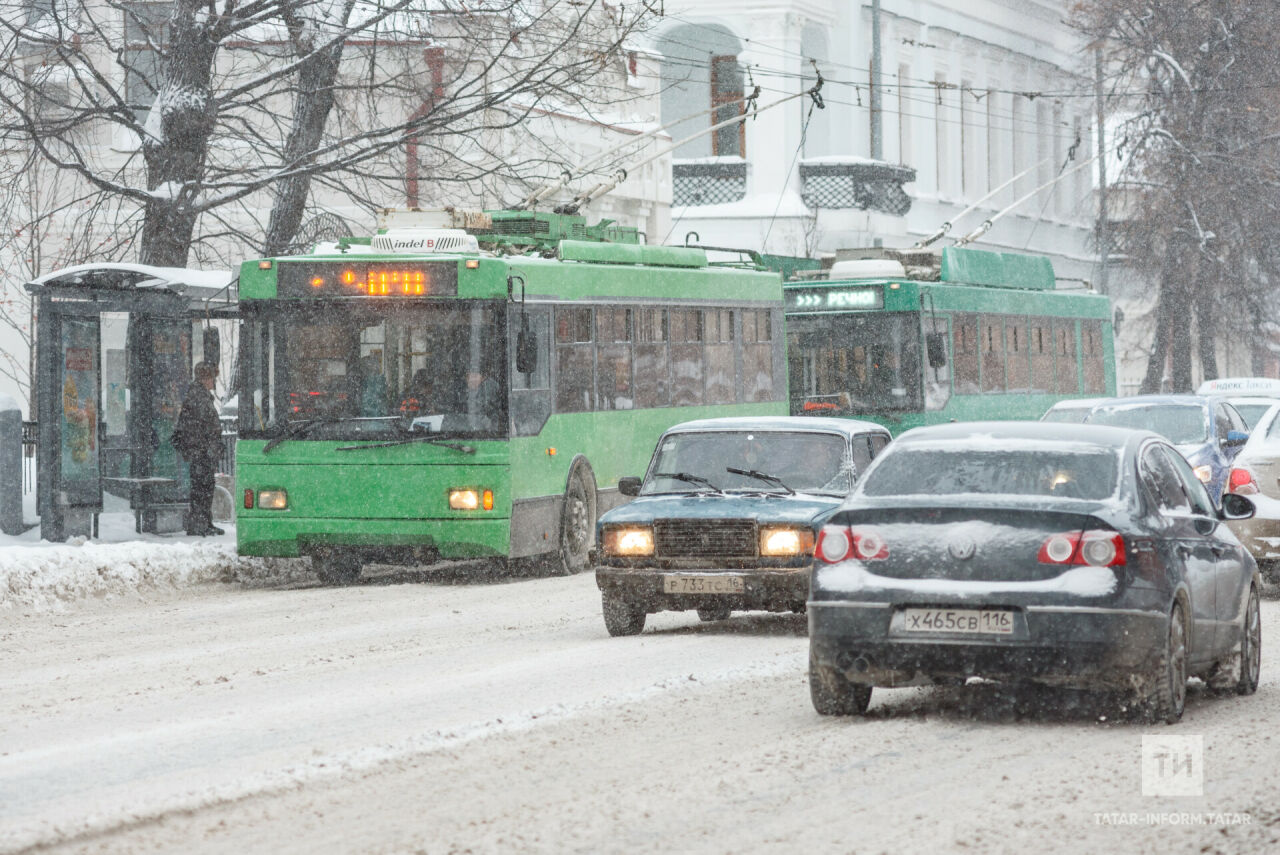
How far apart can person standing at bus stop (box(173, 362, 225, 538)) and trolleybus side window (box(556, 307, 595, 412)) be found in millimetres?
3735

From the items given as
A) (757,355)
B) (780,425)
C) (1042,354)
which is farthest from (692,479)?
(1042,354)

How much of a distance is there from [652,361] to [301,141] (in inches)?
243

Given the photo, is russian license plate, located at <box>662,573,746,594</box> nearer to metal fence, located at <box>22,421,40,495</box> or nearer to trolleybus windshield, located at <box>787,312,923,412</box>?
metal fence, located at <box>22,421,40,495</box>

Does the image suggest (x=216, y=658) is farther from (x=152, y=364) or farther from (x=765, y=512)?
(x=152, y=364)

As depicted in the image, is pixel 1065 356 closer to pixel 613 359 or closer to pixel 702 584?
pixel 613 359

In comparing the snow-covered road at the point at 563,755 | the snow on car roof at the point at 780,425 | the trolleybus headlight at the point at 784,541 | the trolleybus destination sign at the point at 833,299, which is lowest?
the snow-covered road at the point at 563,755

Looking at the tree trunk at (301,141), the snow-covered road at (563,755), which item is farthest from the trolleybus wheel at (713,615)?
the tree trunk at (301,141)

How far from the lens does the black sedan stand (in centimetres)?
1059

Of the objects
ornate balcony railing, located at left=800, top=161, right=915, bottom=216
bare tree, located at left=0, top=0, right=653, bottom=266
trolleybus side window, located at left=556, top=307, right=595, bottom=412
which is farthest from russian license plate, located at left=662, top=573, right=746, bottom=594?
ornate balcony railing, located at left=800, top=161, right=915, bottom=216

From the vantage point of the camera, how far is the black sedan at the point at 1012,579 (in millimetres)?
10594

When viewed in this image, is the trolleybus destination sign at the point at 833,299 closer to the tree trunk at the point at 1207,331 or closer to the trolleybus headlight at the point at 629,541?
the trolleybus headlight at the point at 629,541

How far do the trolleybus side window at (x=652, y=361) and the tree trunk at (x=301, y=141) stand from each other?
5.02m

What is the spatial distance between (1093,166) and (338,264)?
56.6 meters

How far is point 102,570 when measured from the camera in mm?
19500
